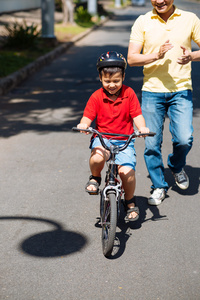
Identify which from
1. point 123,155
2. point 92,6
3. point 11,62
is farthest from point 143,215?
point 92,6

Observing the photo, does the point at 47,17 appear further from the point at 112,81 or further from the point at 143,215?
the point at 112,81

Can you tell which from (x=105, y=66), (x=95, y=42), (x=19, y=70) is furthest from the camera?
(x=95, y=42)

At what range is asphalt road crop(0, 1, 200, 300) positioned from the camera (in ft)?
11.7

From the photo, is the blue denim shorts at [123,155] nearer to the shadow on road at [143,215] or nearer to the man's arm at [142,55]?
the shadow on road at [143,215]

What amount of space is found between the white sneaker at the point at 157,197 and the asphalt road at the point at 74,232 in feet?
0.21

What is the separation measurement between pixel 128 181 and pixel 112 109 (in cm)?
61

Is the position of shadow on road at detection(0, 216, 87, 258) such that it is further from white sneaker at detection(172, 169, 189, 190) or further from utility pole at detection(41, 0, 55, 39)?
utility pole at detection(41, 0, 55, 39)

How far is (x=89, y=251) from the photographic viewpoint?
163 inches

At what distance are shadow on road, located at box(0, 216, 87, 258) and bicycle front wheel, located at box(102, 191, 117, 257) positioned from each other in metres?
0.30

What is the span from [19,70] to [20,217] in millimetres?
8743

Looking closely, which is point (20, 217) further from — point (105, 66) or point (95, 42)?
point (95, 42)

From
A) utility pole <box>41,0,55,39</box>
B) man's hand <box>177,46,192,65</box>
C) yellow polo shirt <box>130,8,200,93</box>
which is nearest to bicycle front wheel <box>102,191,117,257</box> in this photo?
man's hand <box>177,46,192,65</box>

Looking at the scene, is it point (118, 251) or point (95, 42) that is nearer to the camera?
point (118, 251)

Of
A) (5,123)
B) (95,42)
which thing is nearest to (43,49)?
(95,42)
